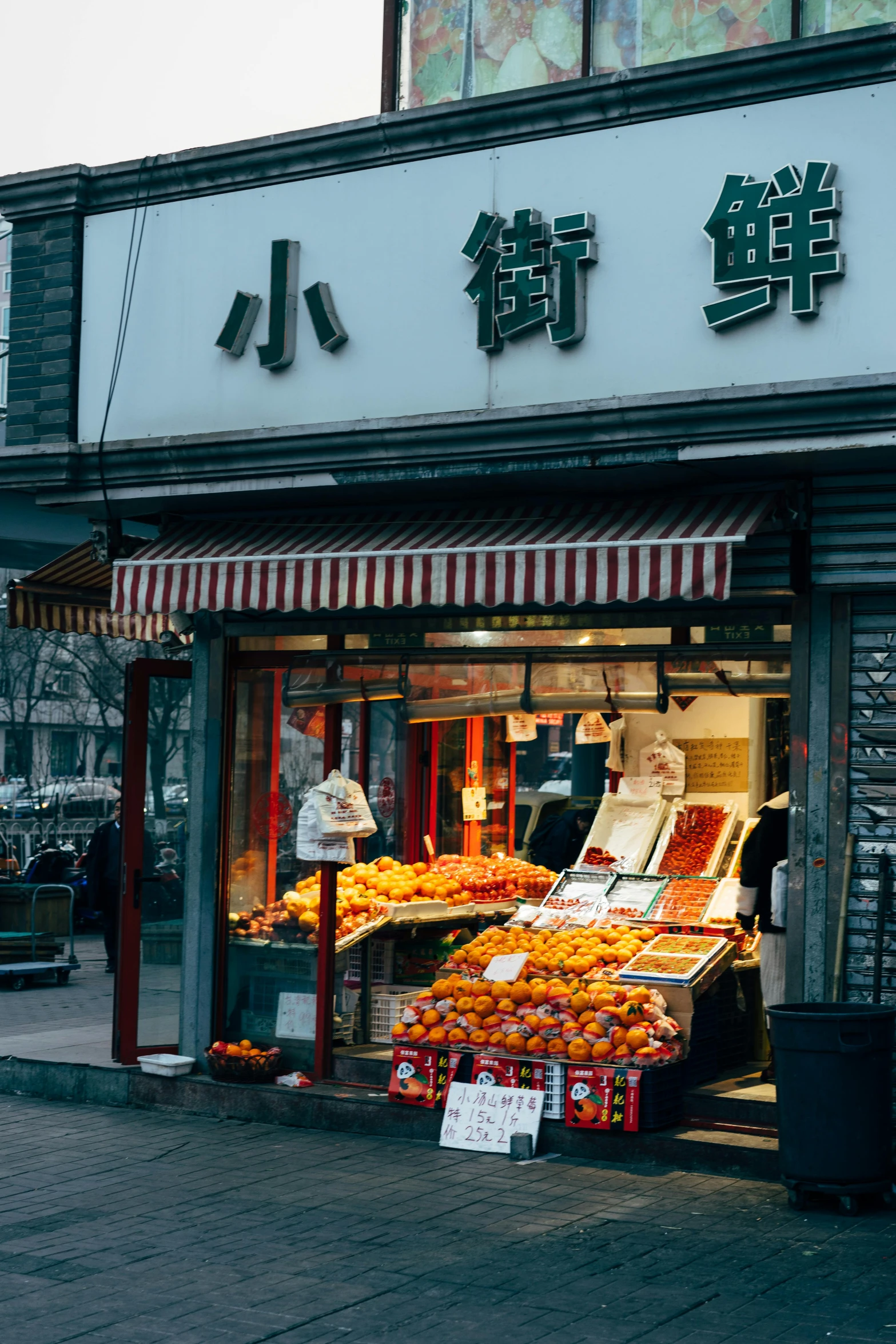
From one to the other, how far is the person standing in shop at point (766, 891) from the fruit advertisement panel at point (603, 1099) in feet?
4.45

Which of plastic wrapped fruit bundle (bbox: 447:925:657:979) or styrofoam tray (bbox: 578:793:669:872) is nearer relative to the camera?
plastic wrapped fruit bundle (bbox: 447:925:657:979)

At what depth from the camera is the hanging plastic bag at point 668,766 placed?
11.0 metres

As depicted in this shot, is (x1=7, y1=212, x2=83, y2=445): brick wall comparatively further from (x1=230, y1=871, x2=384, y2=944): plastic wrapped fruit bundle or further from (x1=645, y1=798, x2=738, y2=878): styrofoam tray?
(x1=645, y1=798, x2=738, y2=878): styrofoam tray

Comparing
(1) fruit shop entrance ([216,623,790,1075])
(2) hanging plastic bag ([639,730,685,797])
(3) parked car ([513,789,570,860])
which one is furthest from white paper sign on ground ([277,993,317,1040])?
(3) parked car ([513,789,570,860])

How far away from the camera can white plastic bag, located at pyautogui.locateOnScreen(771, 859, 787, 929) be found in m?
8.45

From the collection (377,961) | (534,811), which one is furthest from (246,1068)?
(534,811)

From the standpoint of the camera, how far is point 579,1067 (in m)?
8.23

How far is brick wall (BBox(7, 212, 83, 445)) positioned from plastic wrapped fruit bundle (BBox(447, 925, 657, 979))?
166 inches

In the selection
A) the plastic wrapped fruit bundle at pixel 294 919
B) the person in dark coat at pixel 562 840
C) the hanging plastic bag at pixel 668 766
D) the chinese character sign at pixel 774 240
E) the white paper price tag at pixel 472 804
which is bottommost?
the plastic wrapped fruit bundle at pixel 294 919

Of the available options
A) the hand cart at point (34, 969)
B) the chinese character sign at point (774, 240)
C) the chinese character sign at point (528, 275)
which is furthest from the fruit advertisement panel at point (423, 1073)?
the hand cart at point (34, 969)

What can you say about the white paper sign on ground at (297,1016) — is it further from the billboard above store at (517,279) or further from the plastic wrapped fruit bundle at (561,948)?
the billboard above store at (517,279)

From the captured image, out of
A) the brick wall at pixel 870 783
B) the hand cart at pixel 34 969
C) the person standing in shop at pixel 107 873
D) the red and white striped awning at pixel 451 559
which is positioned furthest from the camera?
the hand cart at pixel 34 969

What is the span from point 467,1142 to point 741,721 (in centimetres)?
380

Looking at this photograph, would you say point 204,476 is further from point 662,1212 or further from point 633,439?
point 662,1212
